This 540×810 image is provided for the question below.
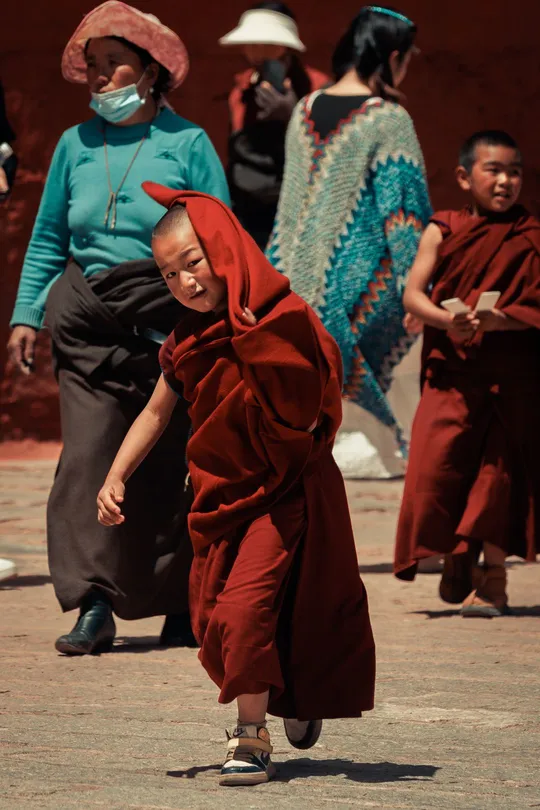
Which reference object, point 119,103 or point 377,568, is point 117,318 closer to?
point 119,103

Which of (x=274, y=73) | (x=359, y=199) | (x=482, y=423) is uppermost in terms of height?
(x=274, y=73)

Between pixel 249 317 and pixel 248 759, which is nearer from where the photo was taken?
pixel 248 759

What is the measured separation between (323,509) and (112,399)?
1.86 metres

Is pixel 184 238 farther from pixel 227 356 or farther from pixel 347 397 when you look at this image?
pixel 347 397

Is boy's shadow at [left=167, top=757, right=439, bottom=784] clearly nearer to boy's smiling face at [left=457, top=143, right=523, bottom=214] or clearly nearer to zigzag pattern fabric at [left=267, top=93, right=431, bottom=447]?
boy's smiling face at [left=457, top=143, right=523, bottom=214]

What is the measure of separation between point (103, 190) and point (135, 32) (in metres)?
0.52

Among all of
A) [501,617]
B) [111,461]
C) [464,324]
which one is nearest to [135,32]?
[111,461]

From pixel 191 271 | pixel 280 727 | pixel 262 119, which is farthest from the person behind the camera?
pixel 262 119

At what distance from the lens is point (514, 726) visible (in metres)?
4.93

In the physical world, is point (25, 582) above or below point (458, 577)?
below

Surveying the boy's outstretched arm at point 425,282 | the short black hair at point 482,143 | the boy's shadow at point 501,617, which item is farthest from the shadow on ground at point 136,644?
the short black hair at point 482,143

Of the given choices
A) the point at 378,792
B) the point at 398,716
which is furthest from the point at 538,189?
the point at 378,792

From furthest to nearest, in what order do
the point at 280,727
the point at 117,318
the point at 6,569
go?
the point at 6,569 → the point at 117,318 → the point at 280,727

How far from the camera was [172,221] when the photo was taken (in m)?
4.71
